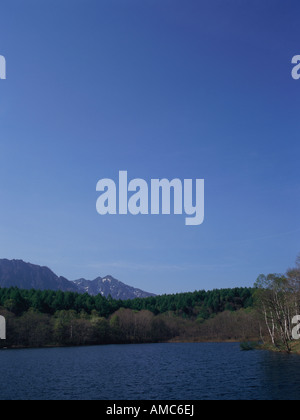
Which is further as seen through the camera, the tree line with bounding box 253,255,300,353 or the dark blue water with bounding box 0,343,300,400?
the tree line with bounding box 253,255,300,353

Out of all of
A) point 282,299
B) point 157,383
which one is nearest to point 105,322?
point 282,299

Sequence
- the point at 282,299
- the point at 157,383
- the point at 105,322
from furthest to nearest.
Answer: the point at 105,322
the point at 282,299
the point at 157,383

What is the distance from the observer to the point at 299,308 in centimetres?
8881

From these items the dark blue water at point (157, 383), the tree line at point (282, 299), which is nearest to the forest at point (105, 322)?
the tree line at point (282, 299)

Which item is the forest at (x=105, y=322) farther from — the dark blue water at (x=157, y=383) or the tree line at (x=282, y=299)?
the dark blue water at (x=157, y=383)

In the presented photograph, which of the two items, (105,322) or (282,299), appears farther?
(105,322)

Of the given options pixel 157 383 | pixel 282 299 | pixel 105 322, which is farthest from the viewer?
pixel 105 322

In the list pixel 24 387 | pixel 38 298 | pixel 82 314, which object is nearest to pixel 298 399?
pixel 24 387

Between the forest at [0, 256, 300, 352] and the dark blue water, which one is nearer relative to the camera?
the dark blue water

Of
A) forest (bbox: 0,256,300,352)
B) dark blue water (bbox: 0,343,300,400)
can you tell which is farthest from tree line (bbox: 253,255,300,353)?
dark blue water (bbox: 0,343,300,400)

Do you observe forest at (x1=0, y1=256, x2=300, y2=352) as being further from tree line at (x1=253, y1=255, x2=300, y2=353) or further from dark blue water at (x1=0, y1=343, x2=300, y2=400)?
dark blue water at (x1=0, y1=343, x2=300, y2=400)

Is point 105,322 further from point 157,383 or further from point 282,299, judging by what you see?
point 157,383

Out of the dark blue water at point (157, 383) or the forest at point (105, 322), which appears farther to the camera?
the forest at point (105, 322)

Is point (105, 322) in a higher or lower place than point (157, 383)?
lower
